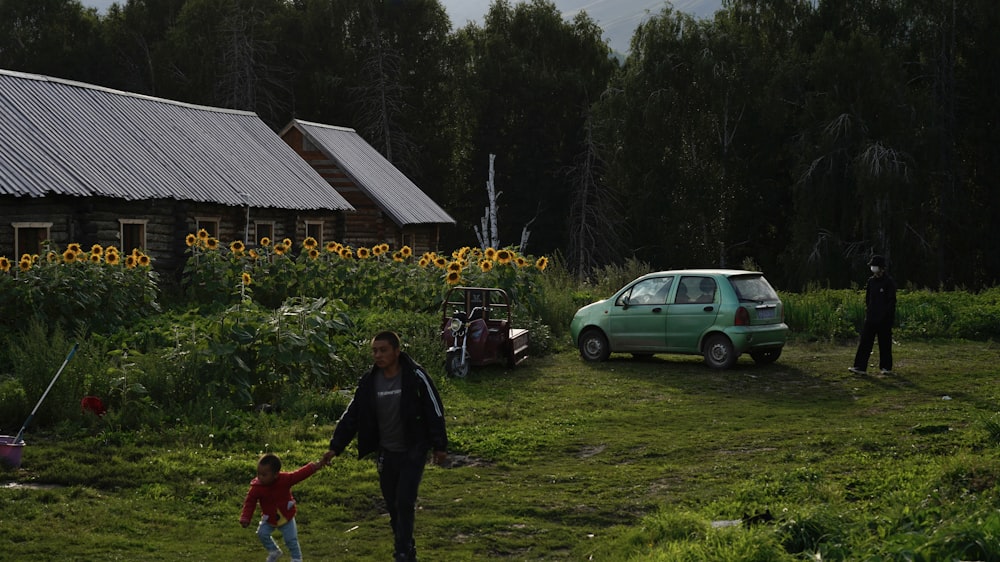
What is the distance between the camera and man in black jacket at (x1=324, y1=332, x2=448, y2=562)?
26.9ft

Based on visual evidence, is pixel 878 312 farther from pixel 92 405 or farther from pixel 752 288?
pixel 92 405

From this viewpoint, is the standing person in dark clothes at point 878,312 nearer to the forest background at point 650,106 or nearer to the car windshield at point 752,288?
the car windshield at point 752,288

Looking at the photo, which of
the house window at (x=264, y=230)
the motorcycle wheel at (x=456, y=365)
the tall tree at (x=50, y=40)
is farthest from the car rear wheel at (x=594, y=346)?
the tall tree at (x=50, y=40)

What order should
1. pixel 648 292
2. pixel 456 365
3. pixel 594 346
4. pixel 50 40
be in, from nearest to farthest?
pixel 456 365, pixel 648 292, pixel 594 346, pixel 50 40

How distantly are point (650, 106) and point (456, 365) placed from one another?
34009mm

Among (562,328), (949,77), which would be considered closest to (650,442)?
(562,328)

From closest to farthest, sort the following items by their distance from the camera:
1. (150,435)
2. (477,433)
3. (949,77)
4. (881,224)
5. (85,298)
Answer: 1. (150,435)
2. (477,433)
3. (85,298)
4. (881,224)
5. (949,77)

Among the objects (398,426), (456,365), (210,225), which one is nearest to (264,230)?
(210,225)

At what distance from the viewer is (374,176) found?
4316cm

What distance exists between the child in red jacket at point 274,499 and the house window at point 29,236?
756 inches

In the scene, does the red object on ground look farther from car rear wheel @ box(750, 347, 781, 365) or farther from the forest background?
the forest background

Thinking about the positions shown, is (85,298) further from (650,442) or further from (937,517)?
(937,517)

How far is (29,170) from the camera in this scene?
24938 millimetres

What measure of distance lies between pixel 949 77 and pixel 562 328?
93.7 feet
